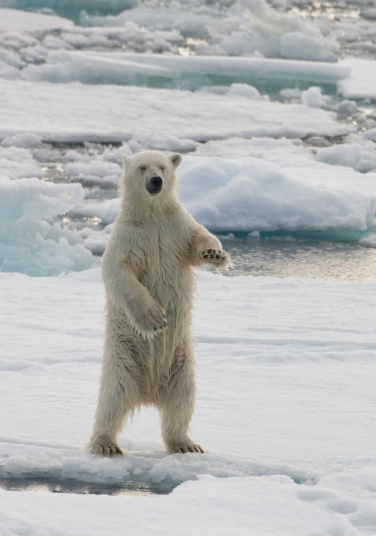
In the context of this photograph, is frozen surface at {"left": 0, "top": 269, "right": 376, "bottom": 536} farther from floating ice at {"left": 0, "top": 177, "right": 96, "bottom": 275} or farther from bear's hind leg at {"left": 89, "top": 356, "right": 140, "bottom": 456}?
floating ice at {"left": 0, "top": 177, "right": 96, "bottom": 275}

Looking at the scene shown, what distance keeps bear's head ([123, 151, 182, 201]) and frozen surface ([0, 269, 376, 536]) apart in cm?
106

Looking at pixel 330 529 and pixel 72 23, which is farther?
pixel 72 23

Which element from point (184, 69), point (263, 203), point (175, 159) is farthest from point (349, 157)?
point (175, 159)

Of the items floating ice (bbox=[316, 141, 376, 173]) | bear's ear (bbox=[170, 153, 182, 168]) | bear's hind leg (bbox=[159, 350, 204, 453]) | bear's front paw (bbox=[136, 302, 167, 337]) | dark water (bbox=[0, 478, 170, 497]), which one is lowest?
dark water (bbox=[0, 478, 170, 497])

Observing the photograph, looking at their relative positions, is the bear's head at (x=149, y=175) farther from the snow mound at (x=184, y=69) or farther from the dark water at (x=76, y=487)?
the snow mound at (x=184, y=69)

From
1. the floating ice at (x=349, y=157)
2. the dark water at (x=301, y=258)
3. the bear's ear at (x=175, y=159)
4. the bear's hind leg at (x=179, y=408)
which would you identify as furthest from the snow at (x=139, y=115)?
the bear's hind leg at (x=179, y=408)

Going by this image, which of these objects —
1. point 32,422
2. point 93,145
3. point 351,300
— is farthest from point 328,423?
point 93,145

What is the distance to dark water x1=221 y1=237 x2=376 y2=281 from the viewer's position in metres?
7.12

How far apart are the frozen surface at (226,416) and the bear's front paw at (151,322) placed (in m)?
0.52

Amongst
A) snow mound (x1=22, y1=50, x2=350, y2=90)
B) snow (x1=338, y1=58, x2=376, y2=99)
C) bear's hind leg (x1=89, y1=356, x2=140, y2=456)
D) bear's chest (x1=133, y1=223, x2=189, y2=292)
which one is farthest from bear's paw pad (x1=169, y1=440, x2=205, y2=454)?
snow mound (x1=22, y1=50, x2=350, y2=90)

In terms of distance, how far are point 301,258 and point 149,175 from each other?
4.08 m

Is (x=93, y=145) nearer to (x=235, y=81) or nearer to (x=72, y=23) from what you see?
(x=235, y=81)

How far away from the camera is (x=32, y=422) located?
12.4 feet

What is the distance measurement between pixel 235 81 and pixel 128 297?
37.8ft
